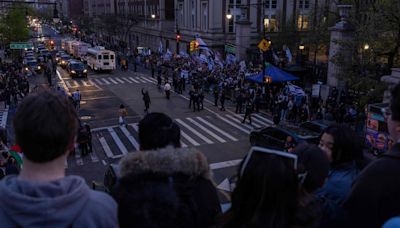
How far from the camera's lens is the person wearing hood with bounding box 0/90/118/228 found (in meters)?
2.26

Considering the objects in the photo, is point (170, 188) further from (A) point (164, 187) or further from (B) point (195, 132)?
(B) point (195, 132)

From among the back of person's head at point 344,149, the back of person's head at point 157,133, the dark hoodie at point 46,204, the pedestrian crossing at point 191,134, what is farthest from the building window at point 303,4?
the dark hoodie at point 46,204

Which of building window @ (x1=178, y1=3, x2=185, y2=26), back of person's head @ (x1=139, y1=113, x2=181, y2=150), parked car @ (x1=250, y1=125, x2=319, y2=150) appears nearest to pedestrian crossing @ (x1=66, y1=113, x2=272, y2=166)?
parked car @ (x1=250, y1=125, x2=319, y2=150)

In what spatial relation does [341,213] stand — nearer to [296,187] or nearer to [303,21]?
[296,187]

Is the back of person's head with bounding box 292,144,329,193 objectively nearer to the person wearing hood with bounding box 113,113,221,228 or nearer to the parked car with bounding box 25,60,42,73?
the person wearing hood with bounding box 113,113,221,228

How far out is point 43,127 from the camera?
7.50 feet

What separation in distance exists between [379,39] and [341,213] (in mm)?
20762

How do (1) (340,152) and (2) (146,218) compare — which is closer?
(2) (146,218)

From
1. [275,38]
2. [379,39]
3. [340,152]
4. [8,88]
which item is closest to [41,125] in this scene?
[340,152]

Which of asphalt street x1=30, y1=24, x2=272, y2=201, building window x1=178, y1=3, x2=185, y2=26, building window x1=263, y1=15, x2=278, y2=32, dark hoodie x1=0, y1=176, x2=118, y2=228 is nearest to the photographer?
dark hoodie x1=0, y1=176, x2=118, y2=228

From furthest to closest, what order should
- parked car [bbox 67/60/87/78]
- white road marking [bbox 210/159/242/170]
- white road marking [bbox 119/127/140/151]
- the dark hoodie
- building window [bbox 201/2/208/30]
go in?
1. building window [bbox 201/2/208/30]
2. parked car [bbox 67/60/87/78]
3. white road marking [bbox 119/127/140/151]
4. white road marking [bbox 210/159/242/170]
5. the dark hoodie

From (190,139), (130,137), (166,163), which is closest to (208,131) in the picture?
(190,139)

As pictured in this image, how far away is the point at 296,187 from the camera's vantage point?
294cm

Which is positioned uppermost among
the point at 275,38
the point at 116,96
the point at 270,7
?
the point at 270,7
